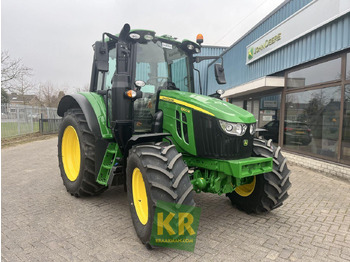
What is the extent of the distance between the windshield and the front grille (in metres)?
1.00

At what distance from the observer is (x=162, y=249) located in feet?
A: 9.02

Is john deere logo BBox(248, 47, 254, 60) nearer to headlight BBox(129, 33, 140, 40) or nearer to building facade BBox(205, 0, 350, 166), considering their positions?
building facade BBox(205, 0, 350, 166)

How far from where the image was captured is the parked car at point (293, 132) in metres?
7.42

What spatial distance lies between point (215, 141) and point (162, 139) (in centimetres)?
80

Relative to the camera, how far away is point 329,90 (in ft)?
21.1

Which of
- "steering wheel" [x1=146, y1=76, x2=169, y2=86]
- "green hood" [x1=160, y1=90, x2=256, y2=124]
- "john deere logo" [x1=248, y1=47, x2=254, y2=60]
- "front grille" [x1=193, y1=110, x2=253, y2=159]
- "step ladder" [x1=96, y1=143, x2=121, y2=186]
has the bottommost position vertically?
"step ladder" [x1=96, y1=143, x2=121, y2=186]

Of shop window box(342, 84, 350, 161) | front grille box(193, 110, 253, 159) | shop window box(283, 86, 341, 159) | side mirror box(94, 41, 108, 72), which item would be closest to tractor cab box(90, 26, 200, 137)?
side mirror box(94, 41, 108, 72)

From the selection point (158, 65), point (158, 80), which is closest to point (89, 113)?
point (158, 80)

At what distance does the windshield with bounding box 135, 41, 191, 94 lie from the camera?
3.70 metres

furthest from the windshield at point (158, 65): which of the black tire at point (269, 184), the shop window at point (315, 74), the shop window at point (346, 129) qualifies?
the shop window at point (315, 74)

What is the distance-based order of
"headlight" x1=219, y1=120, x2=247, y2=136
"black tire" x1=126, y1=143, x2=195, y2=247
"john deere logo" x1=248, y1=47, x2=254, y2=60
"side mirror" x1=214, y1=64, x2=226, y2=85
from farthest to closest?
"john deere logo" x1=248, y1=47, x2=254, y2=60 → "side mirror" x1=214, y1=64, x2=226, y2=85 → "headlight" x1=219, y1=120, x2=247, y2=136 → "black tire" x1=126, y1=143, x2=195, y2=247

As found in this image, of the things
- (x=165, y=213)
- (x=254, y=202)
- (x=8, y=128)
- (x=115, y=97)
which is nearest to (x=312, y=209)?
(x=254, y=202)

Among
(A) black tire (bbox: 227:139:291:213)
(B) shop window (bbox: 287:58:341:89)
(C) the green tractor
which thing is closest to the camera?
(C) the green tractor

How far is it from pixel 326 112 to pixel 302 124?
1.04 m
